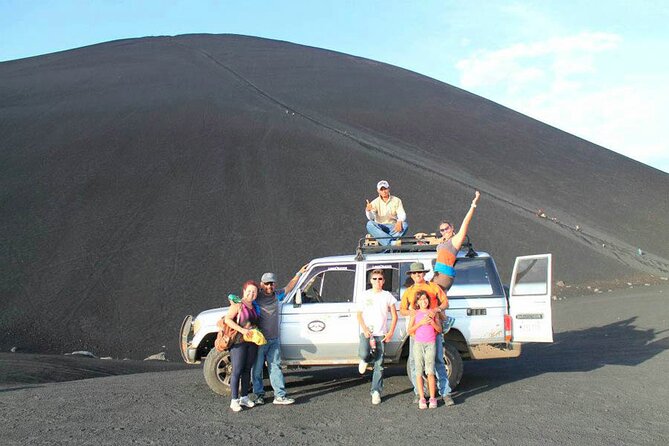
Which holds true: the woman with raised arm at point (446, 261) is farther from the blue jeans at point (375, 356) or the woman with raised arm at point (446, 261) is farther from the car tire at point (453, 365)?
the blue jeans at point (375, 356)

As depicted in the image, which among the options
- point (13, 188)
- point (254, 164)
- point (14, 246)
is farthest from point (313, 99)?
point (14, 246)

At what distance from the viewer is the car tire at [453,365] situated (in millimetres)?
8320

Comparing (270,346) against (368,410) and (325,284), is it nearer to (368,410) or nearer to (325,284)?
(368,410)

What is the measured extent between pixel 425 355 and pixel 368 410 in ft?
2.99

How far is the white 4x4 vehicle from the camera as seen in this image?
8477 mm

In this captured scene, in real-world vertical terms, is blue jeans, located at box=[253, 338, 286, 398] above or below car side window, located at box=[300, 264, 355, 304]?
below

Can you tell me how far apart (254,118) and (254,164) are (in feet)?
25.0

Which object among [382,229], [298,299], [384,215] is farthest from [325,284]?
[298,299]

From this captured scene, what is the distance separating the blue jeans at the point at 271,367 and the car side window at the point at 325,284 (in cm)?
85

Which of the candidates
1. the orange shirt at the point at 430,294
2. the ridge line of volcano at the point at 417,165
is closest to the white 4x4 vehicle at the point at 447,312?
the orange shirt at the point at 430,294

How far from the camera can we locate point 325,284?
1124 cm

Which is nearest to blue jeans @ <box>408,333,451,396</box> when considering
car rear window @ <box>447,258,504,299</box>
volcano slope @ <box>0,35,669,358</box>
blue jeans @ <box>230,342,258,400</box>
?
car rear window @ <box>447,258,504,299</box>

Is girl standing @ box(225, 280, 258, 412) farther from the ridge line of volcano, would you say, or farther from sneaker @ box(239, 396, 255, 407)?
the ridge line of volcano

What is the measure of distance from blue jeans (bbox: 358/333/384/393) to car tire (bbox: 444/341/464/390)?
3.00ft
